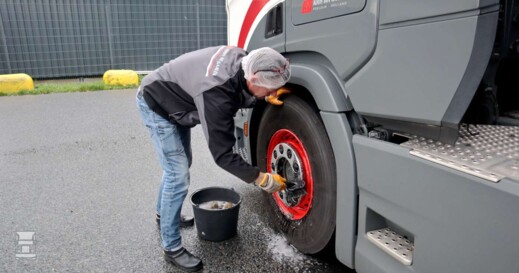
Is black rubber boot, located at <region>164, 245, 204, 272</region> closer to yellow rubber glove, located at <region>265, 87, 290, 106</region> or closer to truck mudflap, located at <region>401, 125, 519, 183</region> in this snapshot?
yellow rubber glove, located at <region>265, 87, 290, 106</region>

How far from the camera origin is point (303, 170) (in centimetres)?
240

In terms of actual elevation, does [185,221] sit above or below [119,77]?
below

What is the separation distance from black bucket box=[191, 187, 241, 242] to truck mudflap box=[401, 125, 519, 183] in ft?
4.99

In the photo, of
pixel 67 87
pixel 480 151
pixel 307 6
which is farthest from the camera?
pixel 67 87

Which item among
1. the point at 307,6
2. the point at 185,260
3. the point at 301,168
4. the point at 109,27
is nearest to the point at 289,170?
the point at 301,168

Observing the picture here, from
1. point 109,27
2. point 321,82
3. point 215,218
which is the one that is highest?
point 109,27

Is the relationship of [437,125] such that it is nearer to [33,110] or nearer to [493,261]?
[493,261]

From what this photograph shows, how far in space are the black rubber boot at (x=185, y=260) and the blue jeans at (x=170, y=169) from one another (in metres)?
0.04

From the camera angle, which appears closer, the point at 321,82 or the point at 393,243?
the point at 393,243

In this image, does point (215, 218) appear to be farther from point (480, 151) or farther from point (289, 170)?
point (480, 151)

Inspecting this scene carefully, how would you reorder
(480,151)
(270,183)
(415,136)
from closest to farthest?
(480,151), (415,136), (270,183)

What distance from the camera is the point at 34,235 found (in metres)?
2.94

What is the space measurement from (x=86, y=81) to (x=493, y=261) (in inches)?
411

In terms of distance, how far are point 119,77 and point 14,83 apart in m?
2.24
